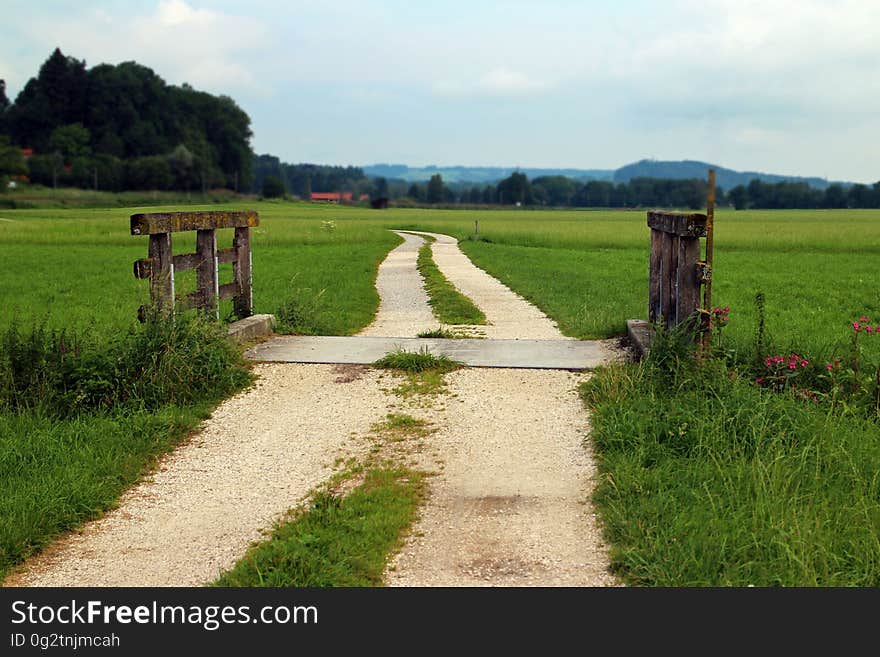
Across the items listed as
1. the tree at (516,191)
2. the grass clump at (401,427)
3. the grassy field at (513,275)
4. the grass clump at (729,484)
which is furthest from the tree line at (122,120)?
the grass clump at (729,484)

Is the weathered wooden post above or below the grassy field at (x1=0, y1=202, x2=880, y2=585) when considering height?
above

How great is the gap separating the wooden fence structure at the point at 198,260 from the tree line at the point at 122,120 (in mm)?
109436

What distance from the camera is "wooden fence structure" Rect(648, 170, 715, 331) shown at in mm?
7953

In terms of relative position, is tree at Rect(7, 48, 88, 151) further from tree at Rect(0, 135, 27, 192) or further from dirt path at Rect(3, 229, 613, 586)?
dirt path at Rect(3, 229, 613, 586)

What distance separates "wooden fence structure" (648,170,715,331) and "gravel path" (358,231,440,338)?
3598 millimetres

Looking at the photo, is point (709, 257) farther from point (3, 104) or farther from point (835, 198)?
point (3, 104)

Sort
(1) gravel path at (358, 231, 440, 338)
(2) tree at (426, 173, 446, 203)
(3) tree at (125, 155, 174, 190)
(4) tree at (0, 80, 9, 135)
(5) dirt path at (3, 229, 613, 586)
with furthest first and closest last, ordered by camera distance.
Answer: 1. (2) tree at (426, 173, 446, 203)
2. (4) tree at (0, 80, 9, 135)
3. (3) tree at (125, 155, 174, 190)
4. (1) gravel path at (358, 231, 440, 338)
5. (5) dirt path at (3, 229, 613, 586)

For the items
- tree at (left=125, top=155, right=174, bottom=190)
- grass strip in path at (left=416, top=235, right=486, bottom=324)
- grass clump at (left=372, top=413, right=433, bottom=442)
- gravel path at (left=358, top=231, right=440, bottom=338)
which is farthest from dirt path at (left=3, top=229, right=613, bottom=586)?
tree at (left=125, top=155, right=174, bottom=190)

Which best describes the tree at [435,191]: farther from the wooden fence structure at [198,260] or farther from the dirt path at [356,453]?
the dirt path at [356,453]

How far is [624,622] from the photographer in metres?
3.93

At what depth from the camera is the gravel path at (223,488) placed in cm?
484

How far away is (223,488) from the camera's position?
6.09m

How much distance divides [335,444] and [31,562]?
241cm

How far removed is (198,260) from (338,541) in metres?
6.10
